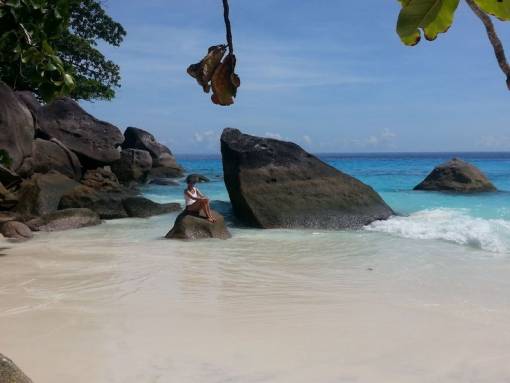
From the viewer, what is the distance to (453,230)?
9602 mm

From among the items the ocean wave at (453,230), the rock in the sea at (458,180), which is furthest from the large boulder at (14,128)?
the rock in the sea at (458,180)

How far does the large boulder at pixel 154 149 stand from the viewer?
2284 cm

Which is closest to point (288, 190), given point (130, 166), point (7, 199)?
point (7, 199)

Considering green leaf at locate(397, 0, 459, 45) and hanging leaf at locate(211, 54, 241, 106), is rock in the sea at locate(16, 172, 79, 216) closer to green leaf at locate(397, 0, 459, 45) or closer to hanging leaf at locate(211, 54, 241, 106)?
hanging leaf at locate(211, 54, 241, 106)

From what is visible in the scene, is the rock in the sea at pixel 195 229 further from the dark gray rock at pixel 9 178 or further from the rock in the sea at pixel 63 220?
the dark gray rock at pixel 9 178

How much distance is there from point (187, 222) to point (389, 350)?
5.33 metres

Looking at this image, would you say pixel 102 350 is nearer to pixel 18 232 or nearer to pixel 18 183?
pixel 18 232

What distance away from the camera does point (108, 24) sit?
58.3 feet

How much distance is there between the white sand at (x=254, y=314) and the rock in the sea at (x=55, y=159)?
530cm

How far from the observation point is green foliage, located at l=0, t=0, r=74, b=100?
279cm

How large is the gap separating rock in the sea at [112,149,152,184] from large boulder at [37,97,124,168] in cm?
316

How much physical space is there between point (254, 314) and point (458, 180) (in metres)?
14.3

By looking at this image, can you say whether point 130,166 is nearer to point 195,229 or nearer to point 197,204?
point 197,204

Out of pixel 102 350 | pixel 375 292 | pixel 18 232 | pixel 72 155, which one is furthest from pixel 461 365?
pixel 72 155
